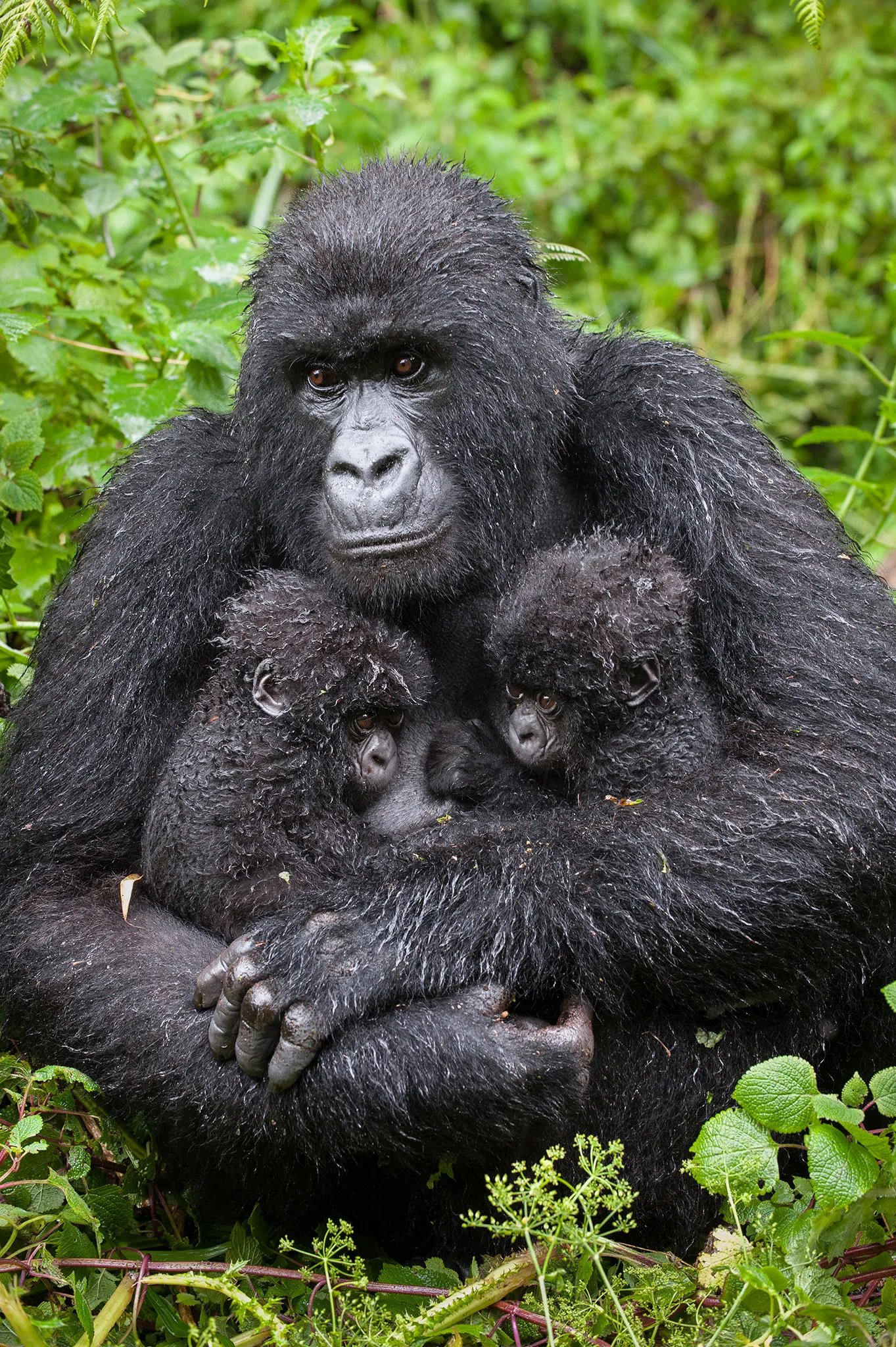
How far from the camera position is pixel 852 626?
11.2 ft

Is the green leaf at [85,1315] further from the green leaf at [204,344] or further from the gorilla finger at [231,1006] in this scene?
the green leaf at [204,344]

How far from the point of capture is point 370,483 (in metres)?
3.40

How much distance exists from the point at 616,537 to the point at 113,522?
133 centimetres

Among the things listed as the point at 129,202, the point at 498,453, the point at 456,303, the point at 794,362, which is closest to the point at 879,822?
the point at 498,453

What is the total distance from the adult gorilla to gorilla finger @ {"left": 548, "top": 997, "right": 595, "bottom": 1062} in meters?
0.02

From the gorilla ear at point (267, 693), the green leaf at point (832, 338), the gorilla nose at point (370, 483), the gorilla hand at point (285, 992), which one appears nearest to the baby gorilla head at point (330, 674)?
the gorilla ear at point (267, 693)

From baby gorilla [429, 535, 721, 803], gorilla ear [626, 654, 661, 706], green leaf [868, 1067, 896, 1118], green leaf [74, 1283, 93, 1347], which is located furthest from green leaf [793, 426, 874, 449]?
green leaf [74, 1283, 93, 1347]

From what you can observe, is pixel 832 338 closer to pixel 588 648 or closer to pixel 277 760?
pixel 588 648

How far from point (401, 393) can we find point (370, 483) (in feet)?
0.97

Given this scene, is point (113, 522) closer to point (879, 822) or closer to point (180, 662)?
point (180, 662)

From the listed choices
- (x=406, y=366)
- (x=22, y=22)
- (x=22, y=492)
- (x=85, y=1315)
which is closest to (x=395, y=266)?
(x=406, y=366)

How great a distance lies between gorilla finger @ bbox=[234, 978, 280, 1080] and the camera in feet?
9.69

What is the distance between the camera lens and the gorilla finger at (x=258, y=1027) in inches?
116

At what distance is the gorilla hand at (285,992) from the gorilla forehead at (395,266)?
4.69ft
